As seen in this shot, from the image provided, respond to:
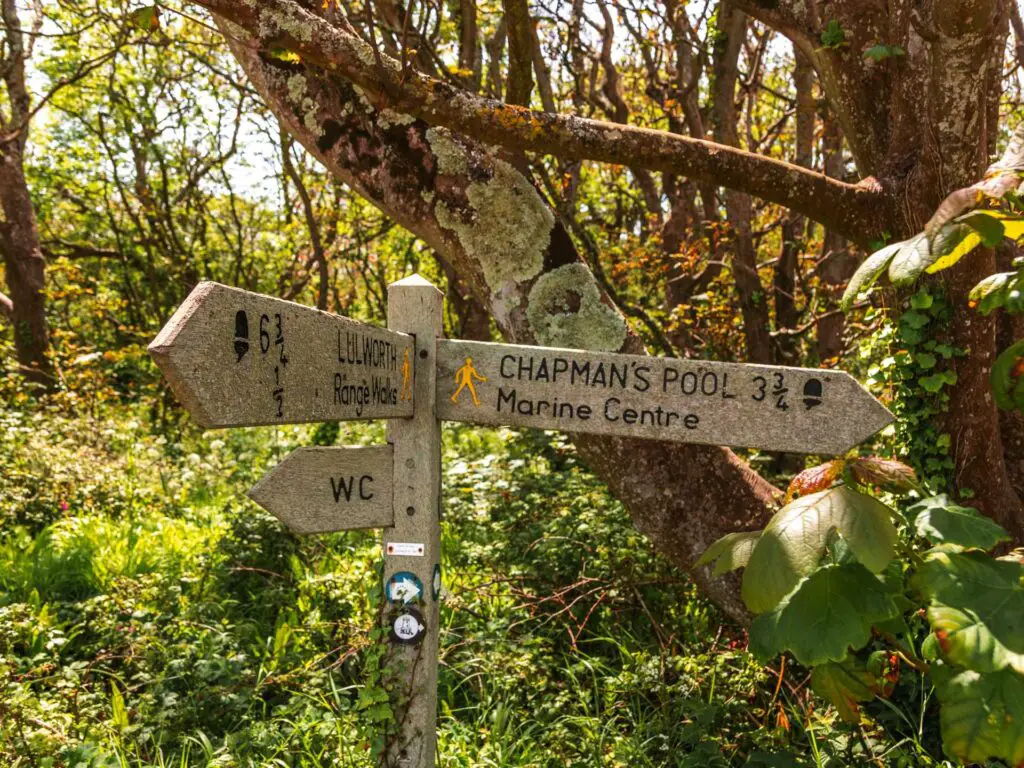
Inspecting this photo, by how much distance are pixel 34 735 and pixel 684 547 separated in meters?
2.33

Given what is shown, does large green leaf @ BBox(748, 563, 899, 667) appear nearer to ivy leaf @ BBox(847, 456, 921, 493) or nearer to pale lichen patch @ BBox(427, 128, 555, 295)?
ivy leaf @ BBox(847, 456, 921, 493)

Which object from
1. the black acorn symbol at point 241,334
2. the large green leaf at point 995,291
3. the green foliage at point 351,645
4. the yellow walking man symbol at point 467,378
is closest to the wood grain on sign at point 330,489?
the yellow walking man symbol at point 467,378

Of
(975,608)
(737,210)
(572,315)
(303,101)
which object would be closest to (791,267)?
(737,210)

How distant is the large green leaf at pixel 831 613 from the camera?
4.55ft

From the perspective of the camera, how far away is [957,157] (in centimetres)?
288

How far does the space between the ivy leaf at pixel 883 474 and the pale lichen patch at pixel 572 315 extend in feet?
3.79

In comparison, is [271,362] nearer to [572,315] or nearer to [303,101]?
[572,315]

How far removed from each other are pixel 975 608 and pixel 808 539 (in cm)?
28

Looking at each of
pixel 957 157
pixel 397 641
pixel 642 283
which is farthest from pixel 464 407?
pixel 642 283

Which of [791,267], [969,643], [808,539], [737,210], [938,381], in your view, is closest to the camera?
[969,643]

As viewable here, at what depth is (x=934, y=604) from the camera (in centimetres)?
126

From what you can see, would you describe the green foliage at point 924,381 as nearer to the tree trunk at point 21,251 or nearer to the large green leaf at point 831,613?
the large green leaf at point 831,613

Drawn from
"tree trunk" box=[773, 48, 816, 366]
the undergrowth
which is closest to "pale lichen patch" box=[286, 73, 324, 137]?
the undergrowth

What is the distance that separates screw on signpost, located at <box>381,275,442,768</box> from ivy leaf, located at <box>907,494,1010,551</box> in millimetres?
1227
